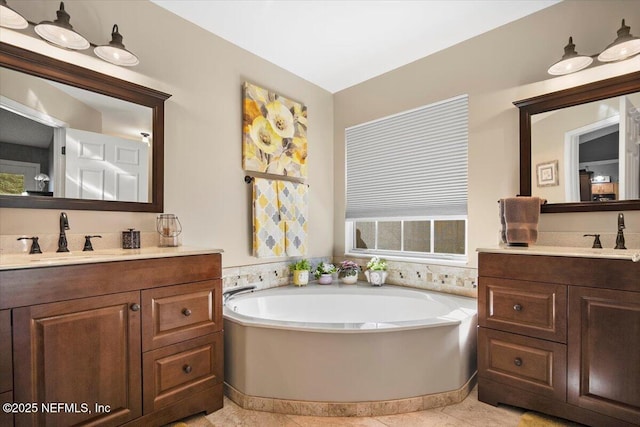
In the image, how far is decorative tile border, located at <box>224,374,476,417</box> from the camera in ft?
6.08

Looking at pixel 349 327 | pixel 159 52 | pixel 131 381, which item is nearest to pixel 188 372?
pixel 131 381

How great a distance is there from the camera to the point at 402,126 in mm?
3051

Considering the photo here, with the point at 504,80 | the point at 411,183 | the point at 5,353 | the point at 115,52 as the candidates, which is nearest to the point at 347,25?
the point at 504,80

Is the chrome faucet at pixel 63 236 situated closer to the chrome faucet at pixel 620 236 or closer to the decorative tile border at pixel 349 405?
the decorative tile border at pixel 349 405

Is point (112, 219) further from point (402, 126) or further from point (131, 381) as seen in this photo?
point (402, 126)

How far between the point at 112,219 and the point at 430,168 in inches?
98.3

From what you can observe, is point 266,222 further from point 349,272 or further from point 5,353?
point 5,353

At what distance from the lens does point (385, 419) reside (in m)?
1.83

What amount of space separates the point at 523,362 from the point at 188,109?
2771 mm

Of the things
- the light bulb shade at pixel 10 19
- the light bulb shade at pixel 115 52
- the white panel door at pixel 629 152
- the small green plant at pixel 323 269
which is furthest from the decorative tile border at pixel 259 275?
the white panel door at pixel 629 152

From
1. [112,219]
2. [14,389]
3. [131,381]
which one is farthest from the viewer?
[112,219]

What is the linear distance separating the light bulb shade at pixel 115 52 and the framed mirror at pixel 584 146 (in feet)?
8.59

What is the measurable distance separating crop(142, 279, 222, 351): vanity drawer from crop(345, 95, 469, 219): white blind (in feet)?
6.11

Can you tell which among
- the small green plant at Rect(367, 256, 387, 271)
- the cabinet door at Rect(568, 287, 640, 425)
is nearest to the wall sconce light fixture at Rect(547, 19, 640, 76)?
the cabinet door at Rect(568, 287, 640, 425)
